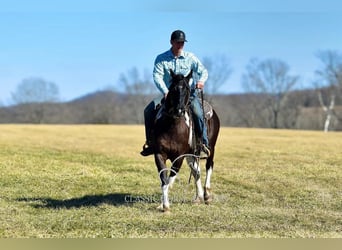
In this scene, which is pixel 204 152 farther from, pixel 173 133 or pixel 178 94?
pixel 178 94

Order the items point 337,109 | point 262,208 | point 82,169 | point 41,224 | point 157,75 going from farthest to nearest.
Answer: point 337,109 → point 82,169 → point 262,208 → point 157,75 → point 41,224

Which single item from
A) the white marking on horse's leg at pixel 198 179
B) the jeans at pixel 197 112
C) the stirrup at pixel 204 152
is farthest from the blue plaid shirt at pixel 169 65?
the white marking on horse's leg at pixel 198 179

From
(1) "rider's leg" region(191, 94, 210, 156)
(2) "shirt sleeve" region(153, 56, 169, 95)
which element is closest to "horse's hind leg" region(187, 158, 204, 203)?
(1) "rider's leg" region(191, 94, 210, 156)

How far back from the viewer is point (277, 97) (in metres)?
93.5

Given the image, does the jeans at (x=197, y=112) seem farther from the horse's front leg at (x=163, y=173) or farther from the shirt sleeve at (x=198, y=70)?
the horse's front leg at (x=163, y=173)

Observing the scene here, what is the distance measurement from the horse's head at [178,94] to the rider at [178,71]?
44 centimetres

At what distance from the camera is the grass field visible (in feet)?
25.9

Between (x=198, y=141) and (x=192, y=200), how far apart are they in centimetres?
151

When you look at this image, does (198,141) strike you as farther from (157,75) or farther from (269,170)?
(269,170)

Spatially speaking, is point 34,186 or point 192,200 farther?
point 34,186

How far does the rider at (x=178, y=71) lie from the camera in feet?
30.4

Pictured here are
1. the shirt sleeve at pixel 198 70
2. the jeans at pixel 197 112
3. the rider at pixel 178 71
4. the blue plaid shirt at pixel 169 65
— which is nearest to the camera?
the rider at pixel 178 71

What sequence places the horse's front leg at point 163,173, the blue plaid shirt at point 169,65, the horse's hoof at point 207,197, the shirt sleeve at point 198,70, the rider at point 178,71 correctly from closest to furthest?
1. the horse's front leg at point 163,173
2. the rider at point 178,71
3. the blue plaid shirt at point 169,65
4. the shirt sleeve at point 198,70
5. the horse's hoof at point 207,197

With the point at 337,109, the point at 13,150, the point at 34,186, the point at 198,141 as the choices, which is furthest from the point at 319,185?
the point at 337,109
